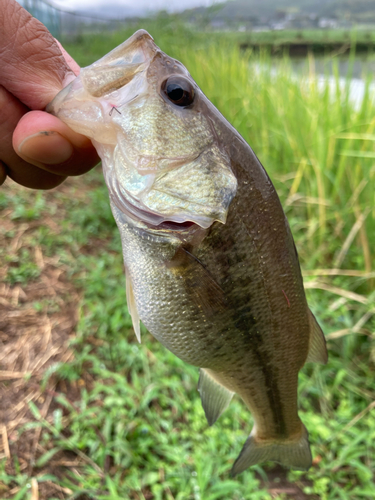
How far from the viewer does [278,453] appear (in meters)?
1.18

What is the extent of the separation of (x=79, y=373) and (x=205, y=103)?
1.73m

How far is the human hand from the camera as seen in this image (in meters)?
0.81

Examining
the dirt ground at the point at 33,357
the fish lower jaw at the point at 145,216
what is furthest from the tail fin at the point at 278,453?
the fish lower jaw at the point at 145,216

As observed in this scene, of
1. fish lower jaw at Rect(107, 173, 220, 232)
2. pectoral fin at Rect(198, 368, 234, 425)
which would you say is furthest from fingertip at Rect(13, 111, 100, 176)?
pectoral fin at Rect(198, 368, 234, 425)

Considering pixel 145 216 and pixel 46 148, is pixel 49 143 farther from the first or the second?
pixel 145 216

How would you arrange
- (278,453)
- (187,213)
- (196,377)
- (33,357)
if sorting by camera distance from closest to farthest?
(187,213), (278,453), (196,377), (33,357)

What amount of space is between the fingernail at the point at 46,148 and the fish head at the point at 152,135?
6 centimetres

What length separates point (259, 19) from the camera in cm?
509

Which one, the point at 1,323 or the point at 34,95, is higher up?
the point at 34,95

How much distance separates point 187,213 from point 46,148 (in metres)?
0.38

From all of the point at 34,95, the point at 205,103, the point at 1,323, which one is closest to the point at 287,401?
the point at 205,103

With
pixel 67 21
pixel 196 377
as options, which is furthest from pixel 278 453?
pixel 67 21

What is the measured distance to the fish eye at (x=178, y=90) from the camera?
81 cm

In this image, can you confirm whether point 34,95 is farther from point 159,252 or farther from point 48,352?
point 48,352
